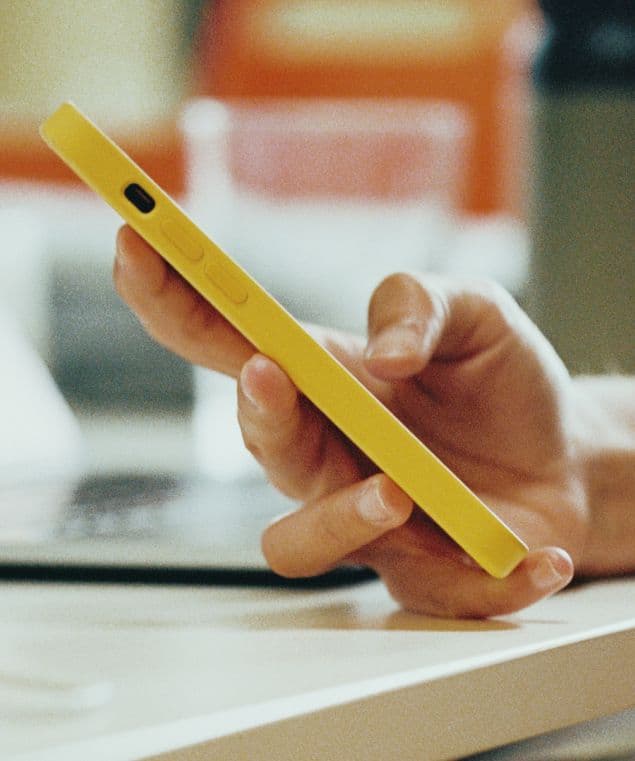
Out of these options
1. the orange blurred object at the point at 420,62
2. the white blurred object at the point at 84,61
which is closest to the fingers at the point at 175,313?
the orange blurred object at the point at 420,62

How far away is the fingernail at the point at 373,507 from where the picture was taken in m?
0.40

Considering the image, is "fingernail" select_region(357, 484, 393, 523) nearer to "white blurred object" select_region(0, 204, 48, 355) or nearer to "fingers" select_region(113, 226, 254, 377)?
"fingers" select_region(113, 226, 254, 377)

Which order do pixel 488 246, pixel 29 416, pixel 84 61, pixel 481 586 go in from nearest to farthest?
pixel 481 586
pixel 29 416
pixel 488 246
pixel 84 61

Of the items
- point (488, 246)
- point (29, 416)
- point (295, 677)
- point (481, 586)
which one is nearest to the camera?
point (295, 677)

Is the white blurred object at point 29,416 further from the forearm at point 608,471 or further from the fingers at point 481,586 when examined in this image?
the fingers at point 481,586

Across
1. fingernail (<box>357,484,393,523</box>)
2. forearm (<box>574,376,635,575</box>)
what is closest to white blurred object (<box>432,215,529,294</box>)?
forearm (<box>574,376,635,575</box>)

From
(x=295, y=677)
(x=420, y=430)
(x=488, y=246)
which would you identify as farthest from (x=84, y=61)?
(x=295, y=677)

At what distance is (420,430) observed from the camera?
544 millimetres

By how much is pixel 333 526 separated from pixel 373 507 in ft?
0.14

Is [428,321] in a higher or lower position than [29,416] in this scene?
lower

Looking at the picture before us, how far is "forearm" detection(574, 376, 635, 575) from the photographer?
1.68 feet

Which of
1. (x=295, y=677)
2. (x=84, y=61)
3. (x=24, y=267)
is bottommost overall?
(x=295, y=677)

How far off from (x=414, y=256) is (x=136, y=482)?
148 centimetres

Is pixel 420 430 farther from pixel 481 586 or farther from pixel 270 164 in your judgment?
pixel 270 164
